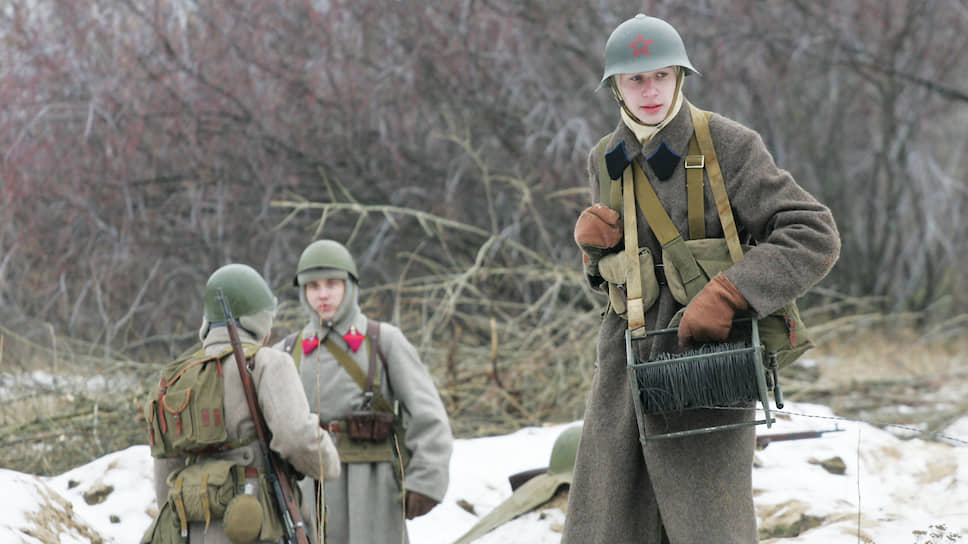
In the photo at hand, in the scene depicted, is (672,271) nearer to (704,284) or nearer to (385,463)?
(704,284)

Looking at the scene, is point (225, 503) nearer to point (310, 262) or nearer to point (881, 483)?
point (310, 262)

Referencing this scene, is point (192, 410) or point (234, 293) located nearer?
point (192, 410)

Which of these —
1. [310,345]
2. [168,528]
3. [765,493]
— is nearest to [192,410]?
[168,528]

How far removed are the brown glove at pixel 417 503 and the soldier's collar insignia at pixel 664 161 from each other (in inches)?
89.6

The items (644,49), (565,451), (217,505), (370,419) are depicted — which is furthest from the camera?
(565,451)

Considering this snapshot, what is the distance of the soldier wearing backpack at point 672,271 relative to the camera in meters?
2.98

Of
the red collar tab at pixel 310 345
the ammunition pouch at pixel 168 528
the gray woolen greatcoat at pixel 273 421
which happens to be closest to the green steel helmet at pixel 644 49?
the gray woolen greatcoat at pixel 273 421

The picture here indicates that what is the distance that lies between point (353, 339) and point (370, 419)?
40 cm

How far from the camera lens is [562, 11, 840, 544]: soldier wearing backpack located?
2.98 meters

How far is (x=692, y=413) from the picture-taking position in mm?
3104

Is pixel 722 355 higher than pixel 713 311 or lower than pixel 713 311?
lower

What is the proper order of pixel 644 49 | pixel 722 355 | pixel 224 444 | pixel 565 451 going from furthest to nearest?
pixel 565 451 < pixel 224 444 < pixel 644 49 < pixel 722 355

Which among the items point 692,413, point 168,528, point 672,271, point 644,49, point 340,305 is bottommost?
point 168,528

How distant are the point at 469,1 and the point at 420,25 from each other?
56 cm
